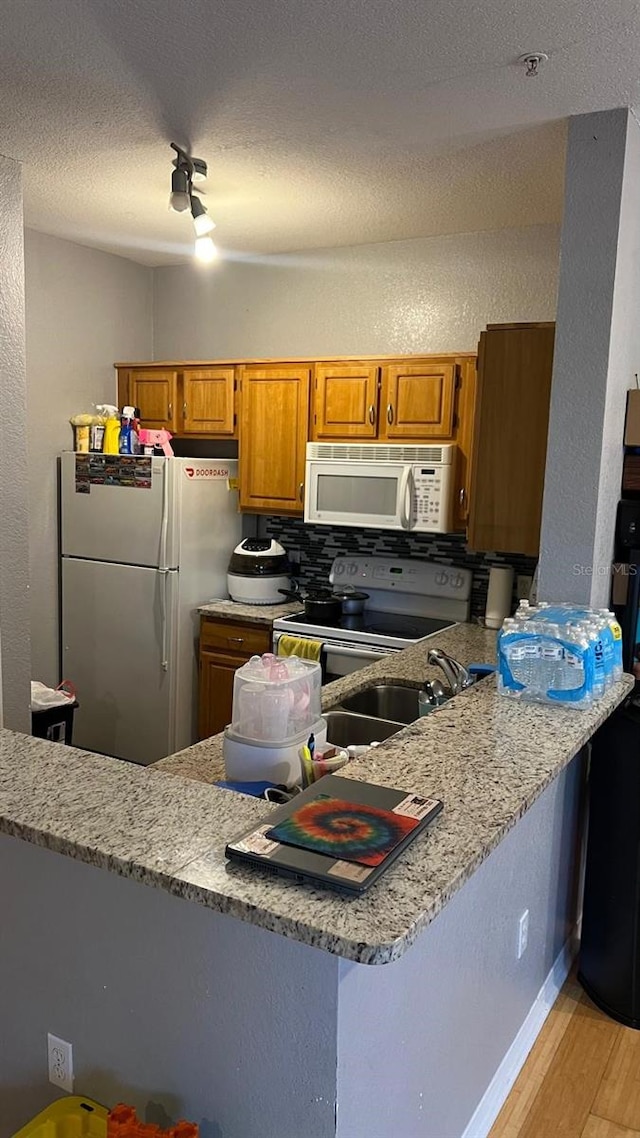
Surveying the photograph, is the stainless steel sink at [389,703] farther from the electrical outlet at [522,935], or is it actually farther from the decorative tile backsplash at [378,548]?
the decorative tile backsplash at [378,548]

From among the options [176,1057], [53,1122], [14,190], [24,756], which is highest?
[14,190]

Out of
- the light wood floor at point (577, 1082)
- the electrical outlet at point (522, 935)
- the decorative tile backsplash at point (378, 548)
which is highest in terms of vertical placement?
the decorative tile backsplash at point (378, 548)

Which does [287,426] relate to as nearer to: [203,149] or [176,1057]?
[203,149]

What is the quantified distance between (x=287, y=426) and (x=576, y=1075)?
2938 millimetres

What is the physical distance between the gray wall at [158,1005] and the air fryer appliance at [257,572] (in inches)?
106

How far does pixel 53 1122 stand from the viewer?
1.42 meters

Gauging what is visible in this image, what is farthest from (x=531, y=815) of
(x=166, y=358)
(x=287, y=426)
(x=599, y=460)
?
(x=166, y=358)

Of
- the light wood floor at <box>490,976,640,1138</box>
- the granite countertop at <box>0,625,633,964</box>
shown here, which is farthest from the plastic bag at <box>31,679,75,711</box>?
the light wood floor at <box>490,976,640,1138</box>

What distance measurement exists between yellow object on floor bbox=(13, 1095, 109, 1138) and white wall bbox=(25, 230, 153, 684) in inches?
120

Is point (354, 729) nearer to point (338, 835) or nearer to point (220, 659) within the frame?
point (338, 835)

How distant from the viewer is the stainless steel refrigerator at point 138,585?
399cm

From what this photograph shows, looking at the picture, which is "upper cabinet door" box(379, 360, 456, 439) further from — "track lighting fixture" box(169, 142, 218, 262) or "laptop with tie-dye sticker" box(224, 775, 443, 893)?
"laptop with tie-dye sticker" box(224, 775, 443, 893)

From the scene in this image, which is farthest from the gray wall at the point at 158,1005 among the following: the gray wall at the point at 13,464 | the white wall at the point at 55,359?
the white wall at the point at 55,359

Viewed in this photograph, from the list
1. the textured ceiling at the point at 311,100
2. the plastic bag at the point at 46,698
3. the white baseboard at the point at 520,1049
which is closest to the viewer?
the textured ceiling at the point at 311,100
